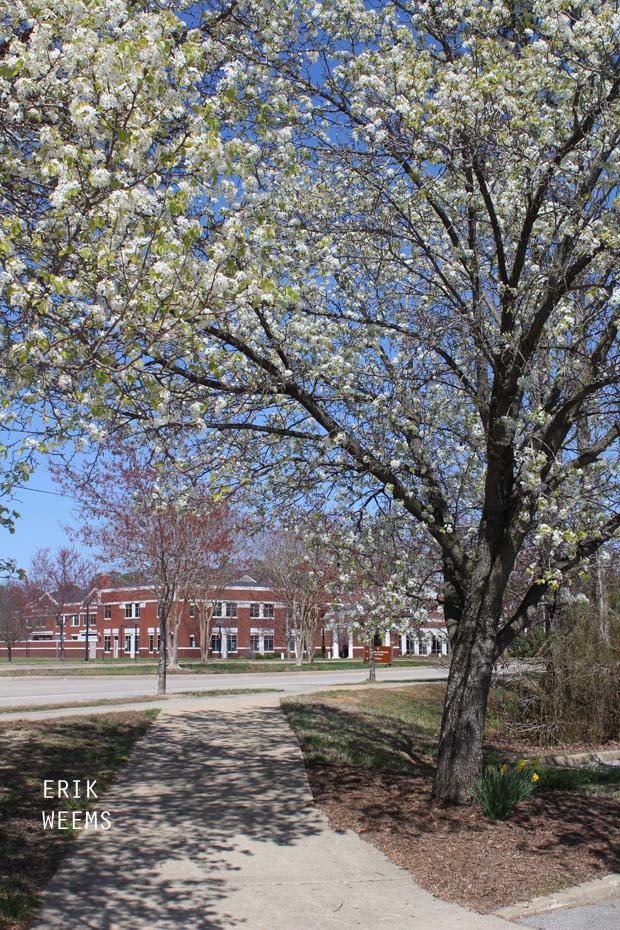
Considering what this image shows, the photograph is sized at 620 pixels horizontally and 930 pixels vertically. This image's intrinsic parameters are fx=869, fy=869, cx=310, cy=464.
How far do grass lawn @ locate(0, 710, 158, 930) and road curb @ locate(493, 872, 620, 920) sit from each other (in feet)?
10.1

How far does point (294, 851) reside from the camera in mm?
6895

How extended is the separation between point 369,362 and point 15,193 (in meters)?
4.54

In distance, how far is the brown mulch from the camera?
6277 mm

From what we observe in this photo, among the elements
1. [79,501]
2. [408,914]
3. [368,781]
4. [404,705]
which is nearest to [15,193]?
[408,914]

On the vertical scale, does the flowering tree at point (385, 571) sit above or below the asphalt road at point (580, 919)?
above

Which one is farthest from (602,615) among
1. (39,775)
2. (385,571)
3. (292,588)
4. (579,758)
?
(292,588)

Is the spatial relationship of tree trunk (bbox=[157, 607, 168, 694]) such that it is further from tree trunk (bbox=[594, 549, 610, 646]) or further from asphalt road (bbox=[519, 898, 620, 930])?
asphalt road (bbox=[519, 898, 620, 930])

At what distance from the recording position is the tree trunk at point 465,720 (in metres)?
8.48

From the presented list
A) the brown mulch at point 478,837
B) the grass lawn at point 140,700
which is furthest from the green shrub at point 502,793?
the grass lawn at point 140,700

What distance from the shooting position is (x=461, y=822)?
782 centimetres

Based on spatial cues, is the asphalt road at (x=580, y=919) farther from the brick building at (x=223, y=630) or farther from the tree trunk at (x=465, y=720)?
the brick building at (x=223, y=630)

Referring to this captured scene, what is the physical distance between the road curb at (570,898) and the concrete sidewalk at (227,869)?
7.5 inches

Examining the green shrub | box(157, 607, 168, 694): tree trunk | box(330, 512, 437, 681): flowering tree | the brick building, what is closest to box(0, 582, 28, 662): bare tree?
the brick building

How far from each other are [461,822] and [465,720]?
1051 millimetres
